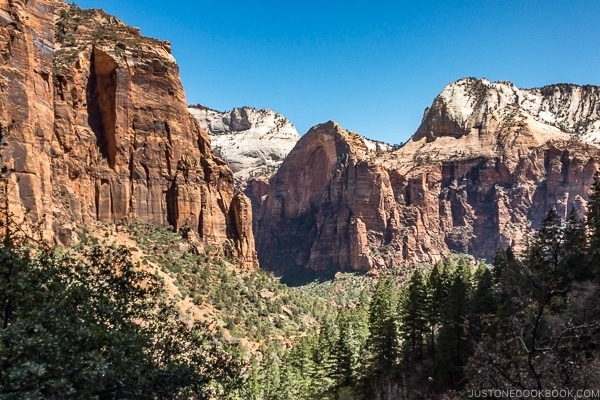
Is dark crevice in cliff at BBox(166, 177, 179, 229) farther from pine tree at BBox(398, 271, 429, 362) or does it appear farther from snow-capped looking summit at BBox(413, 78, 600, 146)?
snow-capped looking summit at BBox(413, 78, 600, 146)

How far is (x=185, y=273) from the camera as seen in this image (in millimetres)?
60125

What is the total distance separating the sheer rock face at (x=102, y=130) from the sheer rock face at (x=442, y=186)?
8210cm

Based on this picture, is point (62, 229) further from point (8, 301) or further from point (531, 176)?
point (531, 176)

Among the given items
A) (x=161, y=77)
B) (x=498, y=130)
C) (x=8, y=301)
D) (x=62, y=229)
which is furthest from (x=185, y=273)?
(x=498, y=130)

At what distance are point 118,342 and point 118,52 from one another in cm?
6483

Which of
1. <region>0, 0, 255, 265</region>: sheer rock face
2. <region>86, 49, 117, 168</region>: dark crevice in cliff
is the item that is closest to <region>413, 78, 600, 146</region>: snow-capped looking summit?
<region>0, 0, 255, 265</region>: sheer rock face

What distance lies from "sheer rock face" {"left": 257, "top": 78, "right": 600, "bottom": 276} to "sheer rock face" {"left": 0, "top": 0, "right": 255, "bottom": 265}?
8210 centimetres

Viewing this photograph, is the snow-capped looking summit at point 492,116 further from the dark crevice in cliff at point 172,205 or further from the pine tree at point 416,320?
the pine tree at point 416,320

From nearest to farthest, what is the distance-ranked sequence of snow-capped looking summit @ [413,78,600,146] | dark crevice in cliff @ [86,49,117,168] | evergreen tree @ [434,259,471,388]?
evergreen tree @ [434,259,471,388] < dark crevice in cliff @ [86,49,117,168] < snow-capped looking summit @ [413,78,600,146]

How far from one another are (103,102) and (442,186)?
5412 inches

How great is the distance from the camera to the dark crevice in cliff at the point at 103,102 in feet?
207

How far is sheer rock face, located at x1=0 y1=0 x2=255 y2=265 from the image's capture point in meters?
41.3

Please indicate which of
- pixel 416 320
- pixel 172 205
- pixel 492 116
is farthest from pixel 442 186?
pixel 416 320

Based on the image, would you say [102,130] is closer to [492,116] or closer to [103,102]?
[103,102]
